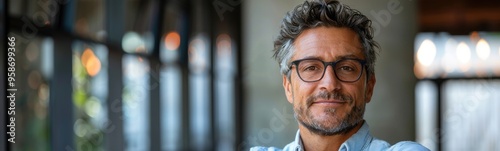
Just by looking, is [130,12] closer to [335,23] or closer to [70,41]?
[70,41]

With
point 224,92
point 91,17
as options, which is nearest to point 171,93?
point 91,17

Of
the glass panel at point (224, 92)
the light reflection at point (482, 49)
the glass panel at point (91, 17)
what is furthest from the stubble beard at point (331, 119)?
the glass panel at point (224, 92)

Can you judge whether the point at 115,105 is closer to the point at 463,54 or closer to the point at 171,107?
the point at 171,107

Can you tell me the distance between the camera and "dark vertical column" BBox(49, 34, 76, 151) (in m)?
2.07

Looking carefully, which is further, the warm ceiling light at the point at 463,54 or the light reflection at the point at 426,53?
the warm ceiling light at the point at 463,54

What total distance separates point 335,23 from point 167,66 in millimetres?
3363

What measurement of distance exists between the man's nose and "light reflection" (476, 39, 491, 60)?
4.29m

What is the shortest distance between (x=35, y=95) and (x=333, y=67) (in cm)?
180

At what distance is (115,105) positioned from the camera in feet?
9.04

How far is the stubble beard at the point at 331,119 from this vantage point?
75 centimetres

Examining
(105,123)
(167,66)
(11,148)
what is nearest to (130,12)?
(167,66)

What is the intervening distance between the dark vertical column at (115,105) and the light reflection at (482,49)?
276cm

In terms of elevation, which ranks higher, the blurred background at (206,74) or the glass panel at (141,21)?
the glass panel at (141,21)

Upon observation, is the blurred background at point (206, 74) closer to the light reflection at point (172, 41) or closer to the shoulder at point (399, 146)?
the light reflection at point (172, 41)
